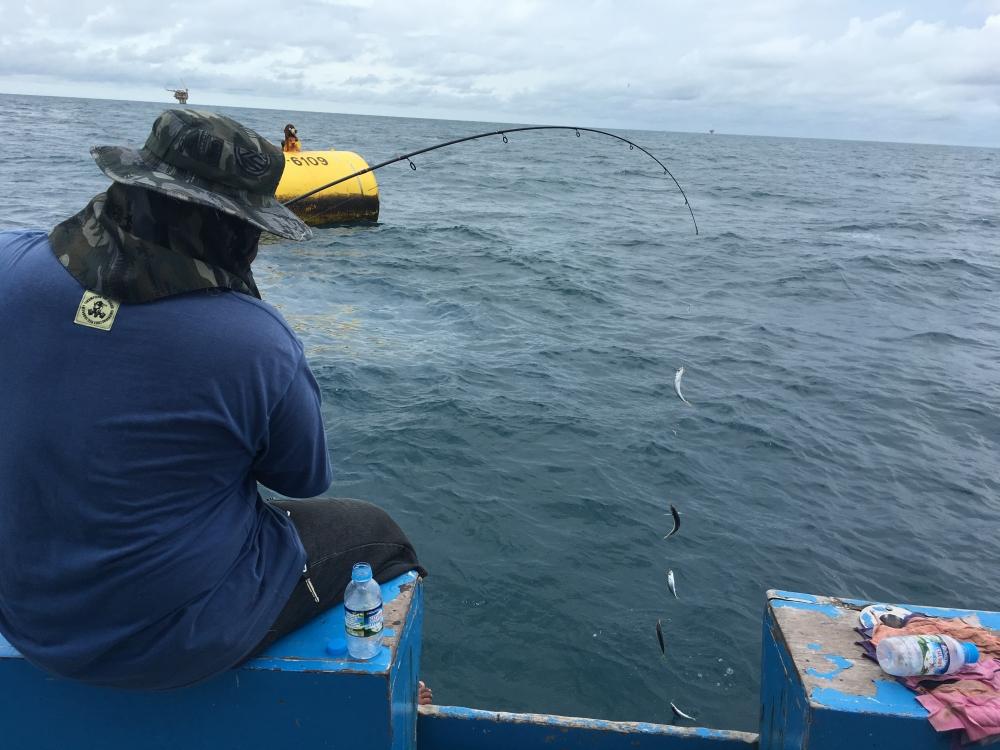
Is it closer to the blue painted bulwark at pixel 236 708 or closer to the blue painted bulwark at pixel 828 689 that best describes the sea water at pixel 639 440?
the blue painted bulwark at pixel 828 689

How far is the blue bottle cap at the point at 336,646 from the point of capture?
6.95ft

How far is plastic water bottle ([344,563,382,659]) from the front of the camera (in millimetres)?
2076

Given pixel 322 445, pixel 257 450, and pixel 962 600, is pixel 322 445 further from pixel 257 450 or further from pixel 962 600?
pixel 962 600

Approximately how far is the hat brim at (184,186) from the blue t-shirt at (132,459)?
19 cm

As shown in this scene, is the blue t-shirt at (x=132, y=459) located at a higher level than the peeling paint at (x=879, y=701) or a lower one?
higher

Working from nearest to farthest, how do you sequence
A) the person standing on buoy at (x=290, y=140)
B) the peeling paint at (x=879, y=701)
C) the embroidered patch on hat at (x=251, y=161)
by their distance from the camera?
the embroidered patch on hat at (x=251, y=161) → the peeling paint at (x=879, y=701) → the person standing on buoy at (x=290, y=140)

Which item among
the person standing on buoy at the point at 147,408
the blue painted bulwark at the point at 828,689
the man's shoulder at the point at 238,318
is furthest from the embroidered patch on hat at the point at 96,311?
the blue painted bulwark at the point at 828,689

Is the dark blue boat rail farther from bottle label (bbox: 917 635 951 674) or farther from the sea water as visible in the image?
the sea water

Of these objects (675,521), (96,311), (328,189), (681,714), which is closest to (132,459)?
(96,311)

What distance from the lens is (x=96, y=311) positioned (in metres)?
1.55

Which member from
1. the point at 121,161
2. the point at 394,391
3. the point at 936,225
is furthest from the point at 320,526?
the point at 936,225

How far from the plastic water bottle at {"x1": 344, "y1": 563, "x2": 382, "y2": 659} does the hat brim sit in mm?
981

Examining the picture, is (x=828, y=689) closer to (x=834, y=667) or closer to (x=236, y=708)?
(x=834, y=667)

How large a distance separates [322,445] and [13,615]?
0.79 meters
